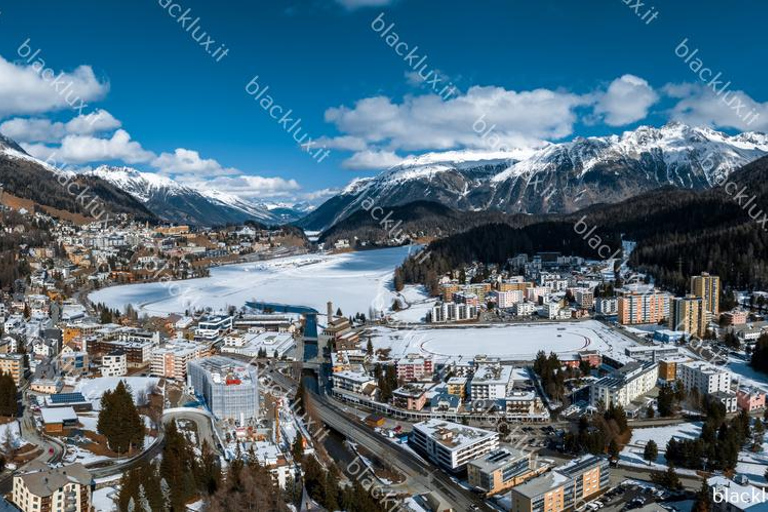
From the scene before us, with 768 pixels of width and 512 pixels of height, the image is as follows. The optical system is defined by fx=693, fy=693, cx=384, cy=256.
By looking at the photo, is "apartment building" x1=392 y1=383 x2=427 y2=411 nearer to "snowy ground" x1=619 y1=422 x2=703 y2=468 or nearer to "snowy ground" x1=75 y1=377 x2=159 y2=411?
"snowy ground" x1=619 y1=422 x2=703 y2=468

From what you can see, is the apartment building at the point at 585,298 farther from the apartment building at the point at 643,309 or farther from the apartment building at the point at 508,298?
the apartment building at the point at 643,309

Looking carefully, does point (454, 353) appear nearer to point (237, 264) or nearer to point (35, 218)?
point (237, 264)

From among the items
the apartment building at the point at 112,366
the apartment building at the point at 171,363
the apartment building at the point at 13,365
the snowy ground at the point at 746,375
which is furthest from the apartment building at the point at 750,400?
the apartment building at the point at 13,365

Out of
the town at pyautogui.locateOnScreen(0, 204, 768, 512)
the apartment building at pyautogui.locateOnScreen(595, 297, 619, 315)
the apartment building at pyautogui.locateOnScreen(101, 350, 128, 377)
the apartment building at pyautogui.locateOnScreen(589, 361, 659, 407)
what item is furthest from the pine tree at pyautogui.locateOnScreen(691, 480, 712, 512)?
the apartment building at pyautogui.locateOnScreen(595, 297, 619, 315)

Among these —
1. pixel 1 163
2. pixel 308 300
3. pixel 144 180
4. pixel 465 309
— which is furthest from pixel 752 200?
pixel 144 180

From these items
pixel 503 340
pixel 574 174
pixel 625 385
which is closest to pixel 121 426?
pixel 625 385

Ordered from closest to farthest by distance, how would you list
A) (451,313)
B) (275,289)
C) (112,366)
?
(112,366)
(451,313)
(275,289)

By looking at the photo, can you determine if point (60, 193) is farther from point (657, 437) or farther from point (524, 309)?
point (657, 437)
